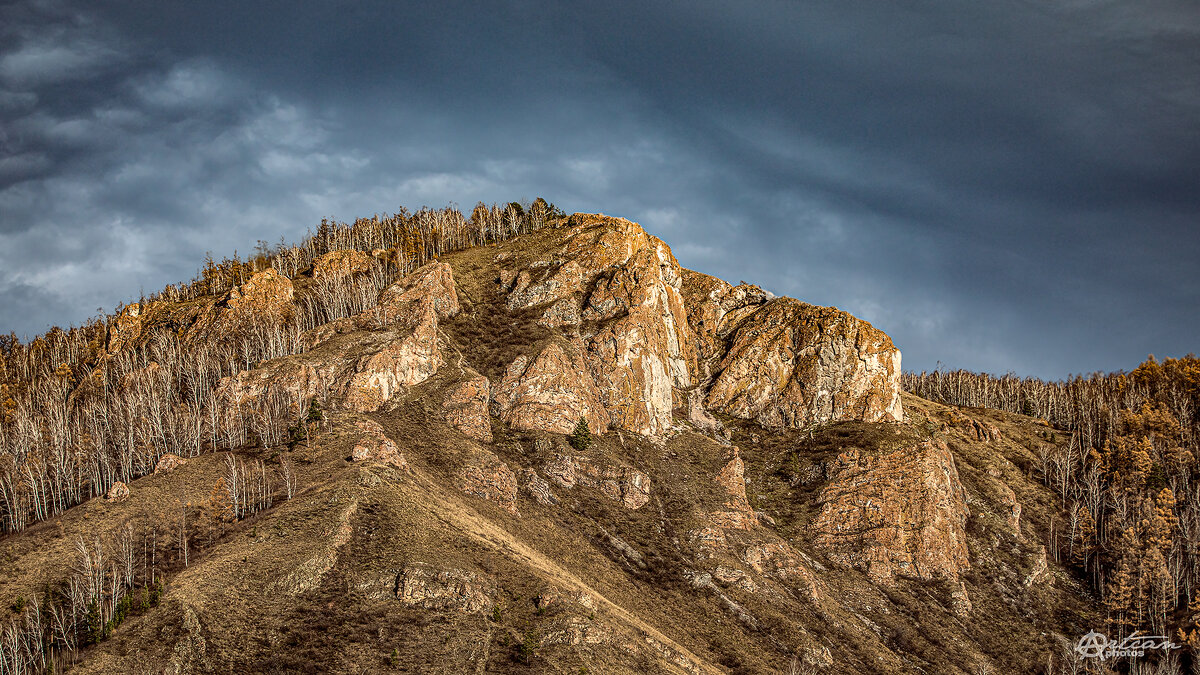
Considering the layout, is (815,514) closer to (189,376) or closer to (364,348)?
(364,348)

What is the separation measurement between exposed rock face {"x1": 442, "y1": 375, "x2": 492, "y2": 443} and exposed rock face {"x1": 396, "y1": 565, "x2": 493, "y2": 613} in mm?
35316

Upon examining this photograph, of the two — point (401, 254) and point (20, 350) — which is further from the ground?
point (401, 254)

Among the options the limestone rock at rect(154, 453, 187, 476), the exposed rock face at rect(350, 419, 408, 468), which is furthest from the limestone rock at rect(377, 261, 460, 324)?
the limestone rock at rect(154, 453, 187, 476)

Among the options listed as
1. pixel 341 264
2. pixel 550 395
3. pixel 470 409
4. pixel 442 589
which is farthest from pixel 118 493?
pixel 341 264

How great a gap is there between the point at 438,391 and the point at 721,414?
172 ft

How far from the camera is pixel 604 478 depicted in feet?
316

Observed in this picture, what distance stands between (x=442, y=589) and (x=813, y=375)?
86762mm

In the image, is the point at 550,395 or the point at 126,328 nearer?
the point at 550,395

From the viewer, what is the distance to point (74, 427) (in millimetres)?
106062

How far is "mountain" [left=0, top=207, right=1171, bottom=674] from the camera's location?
188 feet

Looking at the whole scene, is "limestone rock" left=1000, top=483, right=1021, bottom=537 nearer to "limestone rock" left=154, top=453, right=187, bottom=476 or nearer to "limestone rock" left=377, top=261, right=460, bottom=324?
"limestone rock" left=377, top=261, right=460, bottom=324

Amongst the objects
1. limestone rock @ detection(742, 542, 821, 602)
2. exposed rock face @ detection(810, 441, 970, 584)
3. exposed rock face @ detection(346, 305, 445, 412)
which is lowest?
limestone rock @ detection(742, 542, 821, 602)

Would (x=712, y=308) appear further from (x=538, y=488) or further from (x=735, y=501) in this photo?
(x=538, y=488)

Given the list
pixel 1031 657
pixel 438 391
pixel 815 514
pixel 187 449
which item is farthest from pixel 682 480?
pixel 187 449
